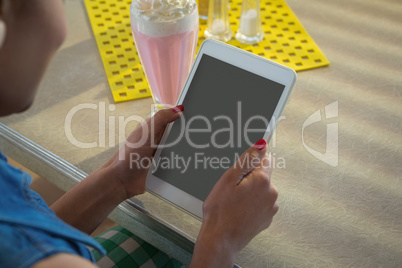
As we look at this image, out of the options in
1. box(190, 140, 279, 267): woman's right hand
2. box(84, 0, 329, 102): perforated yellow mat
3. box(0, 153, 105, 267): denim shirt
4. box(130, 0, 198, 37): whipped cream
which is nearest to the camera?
box(0, 153, 105, 267): denim shirt

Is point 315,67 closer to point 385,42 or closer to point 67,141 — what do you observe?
point 385,42

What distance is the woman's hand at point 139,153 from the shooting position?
2.39 feet

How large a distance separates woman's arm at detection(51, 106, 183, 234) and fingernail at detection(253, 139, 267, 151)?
0.14 metres

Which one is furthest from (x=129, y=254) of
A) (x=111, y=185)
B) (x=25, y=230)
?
(x=25, y=230)

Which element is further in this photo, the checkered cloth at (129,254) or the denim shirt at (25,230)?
the checkered cloth at (129,254)

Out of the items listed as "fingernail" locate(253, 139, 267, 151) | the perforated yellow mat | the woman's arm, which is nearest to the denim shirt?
the woman's arm

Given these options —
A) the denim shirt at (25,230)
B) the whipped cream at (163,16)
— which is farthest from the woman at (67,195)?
the whipped cream at (163,16)

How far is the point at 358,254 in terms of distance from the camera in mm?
643

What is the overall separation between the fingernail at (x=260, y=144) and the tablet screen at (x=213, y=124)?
0.04 feet

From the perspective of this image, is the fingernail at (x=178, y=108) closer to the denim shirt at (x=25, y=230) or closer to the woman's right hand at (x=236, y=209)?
the woman's right hand at (x=236, y=209)

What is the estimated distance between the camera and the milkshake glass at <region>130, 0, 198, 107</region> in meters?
0.73

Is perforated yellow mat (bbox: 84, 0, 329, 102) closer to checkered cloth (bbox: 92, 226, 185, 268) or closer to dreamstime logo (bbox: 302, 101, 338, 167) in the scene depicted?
dreamstime logo (bbox: 302, 101, 338, 167)

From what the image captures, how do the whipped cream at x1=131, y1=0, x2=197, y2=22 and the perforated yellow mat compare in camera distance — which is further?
the perforated yellow mat

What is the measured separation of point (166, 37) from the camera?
0.74 metres
